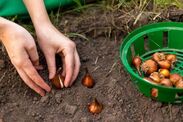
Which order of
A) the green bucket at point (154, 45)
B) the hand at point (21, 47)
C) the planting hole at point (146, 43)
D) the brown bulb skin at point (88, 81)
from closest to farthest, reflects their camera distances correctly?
the hand at point (21, 47), the green bucket at point (154, 45), the brown bulb skin at point (88, 81), the planting hole at point (146, 43)

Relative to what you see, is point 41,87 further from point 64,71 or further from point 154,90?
point 154,90

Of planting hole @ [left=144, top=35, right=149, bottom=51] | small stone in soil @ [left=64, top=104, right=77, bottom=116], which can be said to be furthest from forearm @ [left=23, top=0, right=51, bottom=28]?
planting hole @ [left=144, top=35, right=149, bottom=51]

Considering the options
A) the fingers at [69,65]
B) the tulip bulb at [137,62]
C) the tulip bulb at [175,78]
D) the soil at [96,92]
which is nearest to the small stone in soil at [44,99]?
the soil at [96,92]

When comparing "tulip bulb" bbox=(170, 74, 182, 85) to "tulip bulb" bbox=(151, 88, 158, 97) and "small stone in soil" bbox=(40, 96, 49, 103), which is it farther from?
"small stone in soil" bbox=(40, 96, 49, 103)

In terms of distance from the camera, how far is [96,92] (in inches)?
70.5

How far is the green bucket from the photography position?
67.0 inches

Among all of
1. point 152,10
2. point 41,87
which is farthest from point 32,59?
point 152,10

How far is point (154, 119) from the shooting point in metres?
1.69

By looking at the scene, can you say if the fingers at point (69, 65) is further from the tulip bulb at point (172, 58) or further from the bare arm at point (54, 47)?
the tulip bulb at point (172, 58)

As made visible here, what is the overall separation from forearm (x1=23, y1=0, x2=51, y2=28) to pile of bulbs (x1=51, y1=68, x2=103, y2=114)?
0.21 metres

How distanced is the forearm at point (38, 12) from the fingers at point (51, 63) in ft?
0.46

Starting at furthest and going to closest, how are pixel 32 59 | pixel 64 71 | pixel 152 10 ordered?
pixel 152 10, pixel 64 71, pixel 32 59

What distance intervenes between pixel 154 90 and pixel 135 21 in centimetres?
48

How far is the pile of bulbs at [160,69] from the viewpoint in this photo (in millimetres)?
1743
